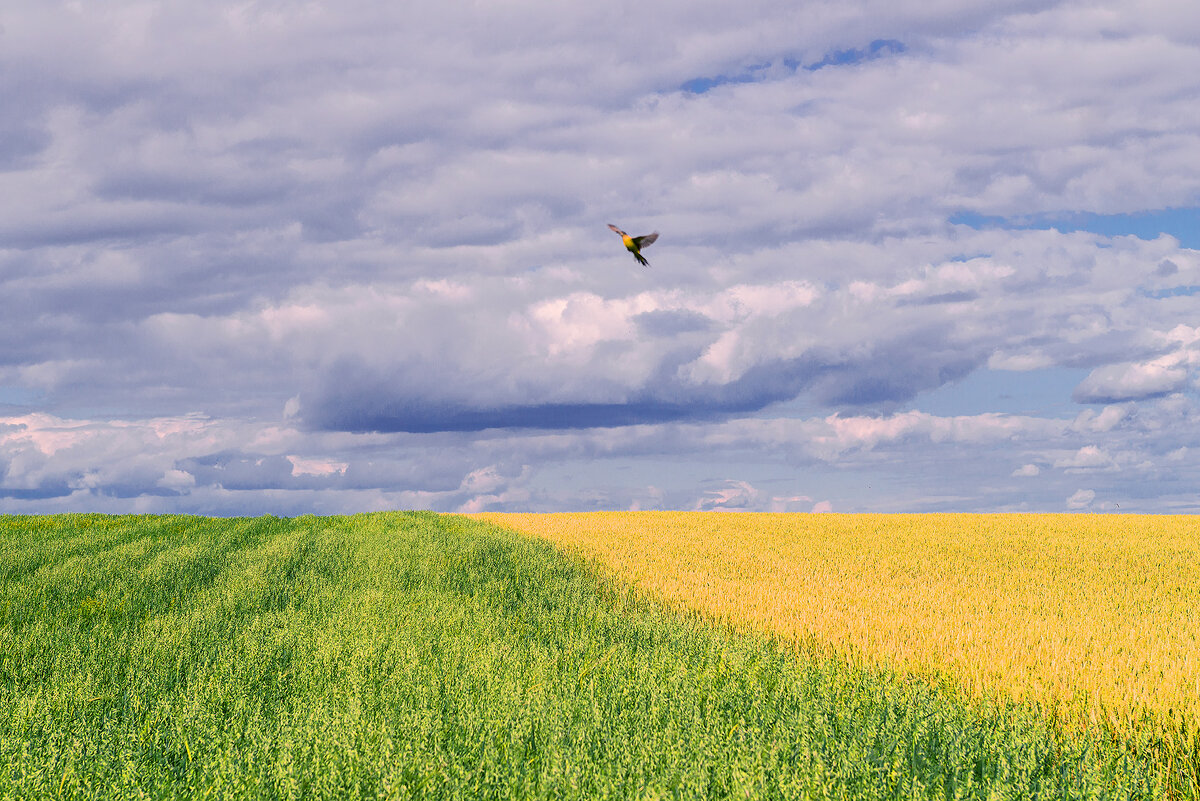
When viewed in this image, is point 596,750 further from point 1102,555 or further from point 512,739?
point 1102,555

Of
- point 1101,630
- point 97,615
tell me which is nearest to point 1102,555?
point 1101,630

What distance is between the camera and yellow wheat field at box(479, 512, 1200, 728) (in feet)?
20.8

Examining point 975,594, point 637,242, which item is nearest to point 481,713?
point 637,242

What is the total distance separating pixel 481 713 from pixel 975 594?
353 inches

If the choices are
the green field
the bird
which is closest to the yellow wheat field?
the green field

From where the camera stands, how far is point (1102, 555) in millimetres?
17531

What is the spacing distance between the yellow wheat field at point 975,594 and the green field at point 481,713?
2.05ft

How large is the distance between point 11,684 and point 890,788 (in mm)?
7128

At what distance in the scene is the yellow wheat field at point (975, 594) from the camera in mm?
6340

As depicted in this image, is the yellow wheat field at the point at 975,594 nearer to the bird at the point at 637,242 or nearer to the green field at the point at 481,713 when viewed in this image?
the green field at the point at 481,713

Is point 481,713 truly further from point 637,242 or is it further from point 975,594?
point 975,594

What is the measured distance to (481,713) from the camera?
16.2 ft

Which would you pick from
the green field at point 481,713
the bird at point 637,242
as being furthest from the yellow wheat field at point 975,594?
the bird at point 637,242

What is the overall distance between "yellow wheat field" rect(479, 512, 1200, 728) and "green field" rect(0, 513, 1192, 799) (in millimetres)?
626
